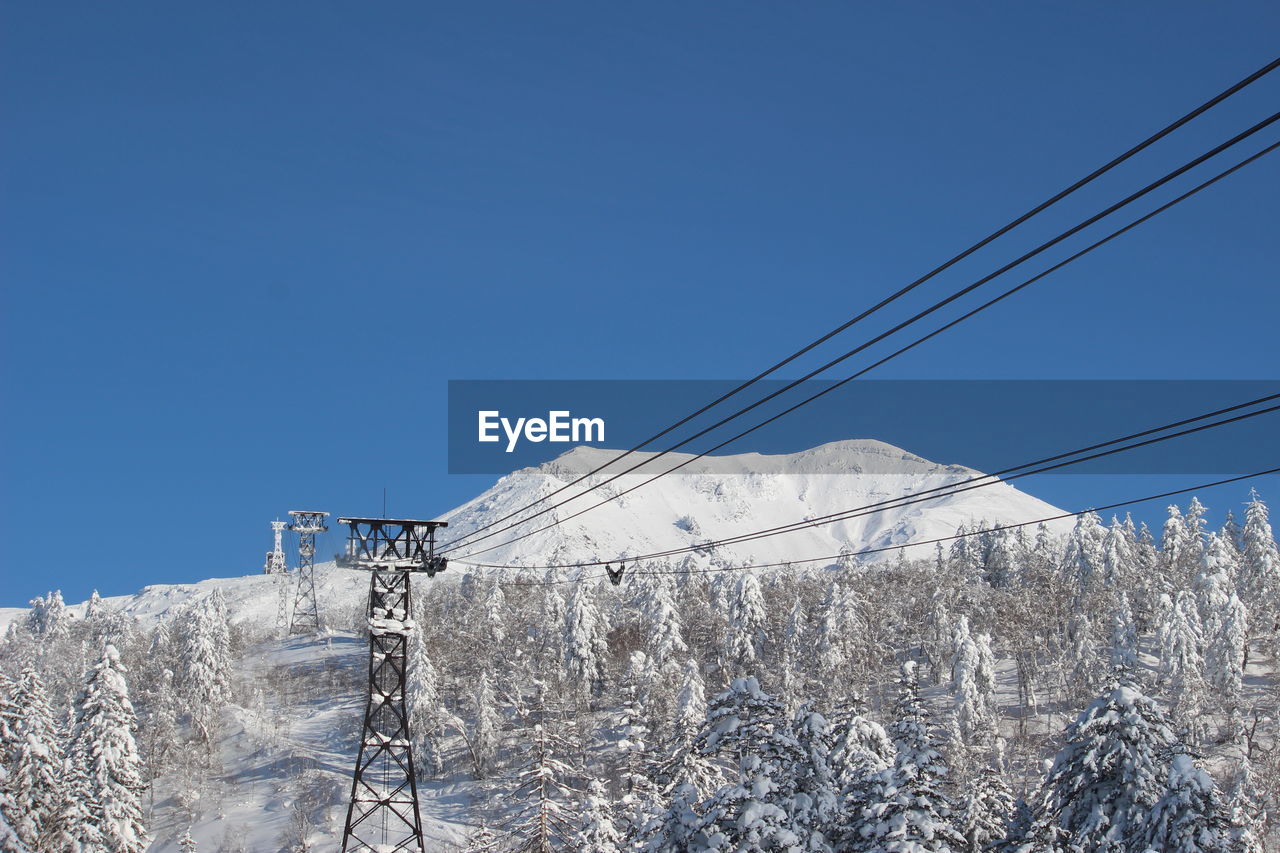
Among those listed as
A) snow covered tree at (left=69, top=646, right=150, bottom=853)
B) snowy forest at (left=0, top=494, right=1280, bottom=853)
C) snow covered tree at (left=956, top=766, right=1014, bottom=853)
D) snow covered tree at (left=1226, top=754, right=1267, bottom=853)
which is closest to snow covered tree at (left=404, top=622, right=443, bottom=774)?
snowy forest at (left=0, top=494, right=1280, bottom=853)

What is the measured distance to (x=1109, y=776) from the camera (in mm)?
23656

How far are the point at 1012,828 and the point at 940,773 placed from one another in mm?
4876

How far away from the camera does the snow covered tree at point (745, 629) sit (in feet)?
308

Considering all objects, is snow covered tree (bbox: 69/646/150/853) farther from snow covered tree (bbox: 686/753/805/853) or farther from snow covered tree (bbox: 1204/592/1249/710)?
snow covered tree (bbox: 1204/592/1249/710)

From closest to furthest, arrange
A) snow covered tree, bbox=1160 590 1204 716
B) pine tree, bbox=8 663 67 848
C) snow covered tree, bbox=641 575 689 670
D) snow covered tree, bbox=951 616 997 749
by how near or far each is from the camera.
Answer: pine tree, bbox=8 663 67 848
snow covered tree, bbox=1160 590 1204 716
snow covered tree, bbox=951 616 997 749
snow covered tree, bbox=641 575 689 670

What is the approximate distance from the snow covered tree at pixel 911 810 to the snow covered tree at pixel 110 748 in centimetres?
3961

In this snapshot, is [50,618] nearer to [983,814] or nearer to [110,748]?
[110,748]

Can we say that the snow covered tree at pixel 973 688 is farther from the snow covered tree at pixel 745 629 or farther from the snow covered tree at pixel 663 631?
the snow covered tree at pixel 663 631

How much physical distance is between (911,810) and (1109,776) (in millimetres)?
5647

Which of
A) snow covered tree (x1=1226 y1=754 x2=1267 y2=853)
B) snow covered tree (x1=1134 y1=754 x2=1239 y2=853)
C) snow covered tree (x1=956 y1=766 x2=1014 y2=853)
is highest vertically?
snow covered tree (x1=1134 y1=754 x2=1239 y2=853)

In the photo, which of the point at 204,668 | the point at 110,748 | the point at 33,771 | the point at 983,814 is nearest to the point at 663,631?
the point at 204,668

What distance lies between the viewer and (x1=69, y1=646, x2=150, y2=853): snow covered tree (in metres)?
47.9

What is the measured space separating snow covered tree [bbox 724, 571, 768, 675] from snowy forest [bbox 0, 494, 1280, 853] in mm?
335

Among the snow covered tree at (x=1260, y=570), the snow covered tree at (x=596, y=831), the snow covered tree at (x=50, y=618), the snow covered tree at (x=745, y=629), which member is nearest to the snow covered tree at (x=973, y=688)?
the snow covered tree at (x=745, y=629)
